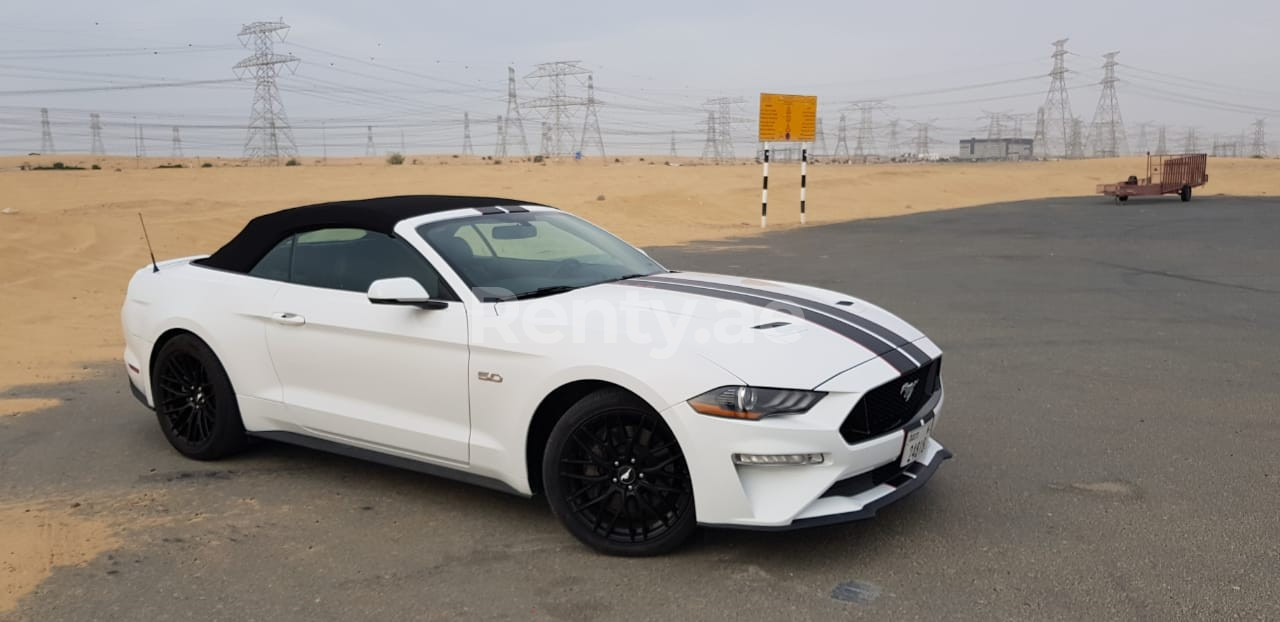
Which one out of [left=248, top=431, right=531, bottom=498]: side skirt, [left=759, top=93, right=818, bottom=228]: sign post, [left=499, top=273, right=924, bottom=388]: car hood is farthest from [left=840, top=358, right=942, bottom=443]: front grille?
[left=759, top=93, right=818, bottom=228]: sign post

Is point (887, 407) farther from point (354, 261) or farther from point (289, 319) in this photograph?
point (289, 319)

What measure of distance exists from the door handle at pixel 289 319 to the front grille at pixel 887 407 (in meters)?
2.65

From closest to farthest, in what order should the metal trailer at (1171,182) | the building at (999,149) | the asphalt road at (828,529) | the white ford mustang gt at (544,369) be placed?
the asphalt road at (828,529) → the white ford mustang gt at (544,369) → the metal trailer at (1171,182) → the building at (999,149)

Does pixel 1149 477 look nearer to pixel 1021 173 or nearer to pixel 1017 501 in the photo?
pixel 1017 501

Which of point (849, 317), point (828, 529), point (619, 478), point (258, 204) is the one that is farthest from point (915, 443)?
point (258, 204)

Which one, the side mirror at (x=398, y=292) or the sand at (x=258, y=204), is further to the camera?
the sand at (x=258, y=204)

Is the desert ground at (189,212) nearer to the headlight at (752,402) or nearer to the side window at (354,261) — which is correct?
the side window at (354,261)

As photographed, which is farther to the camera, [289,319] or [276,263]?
[276,263]

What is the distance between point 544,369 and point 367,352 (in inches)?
40.1

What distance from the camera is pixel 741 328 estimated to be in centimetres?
400

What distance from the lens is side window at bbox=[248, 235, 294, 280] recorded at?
202 inches

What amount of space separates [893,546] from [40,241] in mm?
13981

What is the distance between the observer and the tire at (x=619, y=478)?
3.81 m

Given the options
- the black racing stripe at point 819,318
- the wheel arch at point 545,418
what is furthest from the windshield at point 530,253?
the wheel arch at point 545,418
